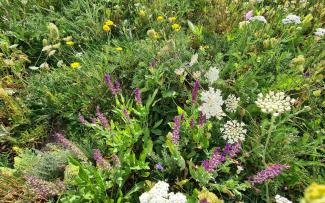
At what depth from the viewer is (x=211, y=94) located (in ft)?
6.01

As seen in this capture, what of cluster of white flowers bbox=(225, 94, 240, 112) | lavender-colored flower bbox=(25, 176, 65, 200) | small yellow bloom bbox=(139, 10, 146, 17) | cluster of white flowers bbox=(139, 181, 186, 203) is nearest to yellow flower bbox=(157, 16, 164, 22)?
small yellow bloom bbox=(139, 10, 146, 17)

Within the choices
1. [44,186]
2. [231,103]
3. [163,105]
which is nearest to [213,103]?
[231,103]

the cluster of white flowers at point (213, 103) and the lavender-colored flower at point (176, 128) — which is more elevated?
the cluster of white flowers at point (213, 103)

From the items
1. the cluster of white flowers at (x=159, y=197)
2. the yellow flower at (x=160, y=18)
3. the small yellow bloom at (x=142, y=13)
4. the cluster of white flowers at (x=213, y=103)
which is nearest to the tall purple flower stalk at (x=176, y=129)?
the cluster of white flowers at (x=213, y=103)

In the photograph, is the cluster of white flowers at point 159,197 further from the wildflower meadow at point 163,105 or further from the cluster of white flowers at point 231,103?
the cluster of white flowers at point 231,103

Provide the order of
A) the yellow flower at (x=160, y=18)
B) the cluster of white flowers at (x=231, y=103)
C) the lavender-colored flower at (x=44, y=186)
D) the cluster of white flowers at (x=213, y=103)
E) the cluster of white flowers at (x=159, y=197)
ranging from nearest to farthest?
the cluster of white flowers at (x=159, y=197) < the lavender-colored flower at (x=44, y=186) < the cluster of white flowers at (x=213, y=103) < the cluster of white flowers at (x=231, y=103) < the yellow flower at (x=160, y=18)

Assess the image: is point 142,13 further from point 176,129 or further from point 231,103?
point 176,129

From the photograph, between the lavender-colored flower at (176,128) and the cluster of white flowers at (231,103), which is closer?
the lavender-colored flower at (176,128)

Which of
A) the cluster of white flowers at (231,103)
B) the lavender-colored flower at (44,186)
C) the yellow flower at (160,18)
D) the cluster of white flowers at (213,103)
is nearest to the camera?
the lavender-colored flower at (44,186)

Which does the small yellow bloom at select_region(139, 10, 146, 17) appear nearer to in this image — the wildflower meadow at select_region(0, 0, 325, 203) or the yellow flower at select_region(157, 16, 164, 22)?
the wildflower meadow at select_region(0, 0, 325, 203)

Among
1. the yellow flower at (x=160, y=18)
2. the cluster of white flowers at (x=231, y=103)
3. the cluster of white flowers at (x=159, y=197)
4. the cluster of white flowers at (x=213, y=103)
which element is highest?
the yellow flower at (x=160, y=18)

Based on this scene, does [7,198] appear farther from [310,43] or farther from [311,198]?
[310,43]

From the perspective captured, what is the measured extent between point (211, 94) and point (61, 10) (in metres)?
2.40

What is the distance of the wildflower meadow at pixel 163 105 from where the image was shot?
188 centimetres
